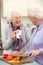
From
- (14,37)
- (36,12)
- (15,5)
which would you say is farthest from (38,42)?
(15,5)

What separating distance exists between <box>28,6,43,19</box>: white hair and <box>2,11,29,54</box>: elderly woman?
1.18ft

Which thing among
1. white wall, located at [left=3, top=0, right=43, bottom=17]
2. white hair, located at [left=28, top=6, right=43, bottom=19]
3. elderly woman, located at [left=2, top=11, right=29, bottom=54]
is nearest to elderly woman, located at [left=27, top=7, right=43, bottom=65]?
white hair, located at [left=28, top=6, right=43, bottom=19]

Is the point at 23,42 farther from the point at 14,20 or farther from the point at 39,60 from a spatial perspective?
the point at 39,60

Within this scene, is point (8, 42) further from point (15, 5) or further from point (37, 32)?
point (15, 5)

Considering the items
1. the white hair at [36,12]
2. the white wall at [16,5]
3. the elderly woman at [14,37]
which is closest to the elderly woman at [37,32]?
the white hair at [36,12]

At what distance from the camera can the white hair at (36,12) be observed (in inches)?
84.6

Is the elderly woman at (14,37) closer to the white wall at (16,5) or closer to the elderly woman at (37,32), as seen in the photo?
the elderly woman at (37,32)

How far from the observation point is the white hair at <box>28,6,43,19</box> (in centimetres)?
215

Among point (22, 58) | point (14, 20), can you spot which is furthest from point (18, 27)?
point (22, 58)

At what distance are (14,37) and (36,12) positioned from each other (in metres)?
0.49

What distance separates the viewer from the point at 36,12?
2172mm

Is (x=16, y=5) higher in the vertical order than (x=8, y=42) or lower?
higher

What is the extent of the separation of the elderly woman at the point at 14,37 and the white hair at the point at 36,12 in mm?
358

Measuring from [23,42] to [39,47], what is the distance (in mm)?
495
